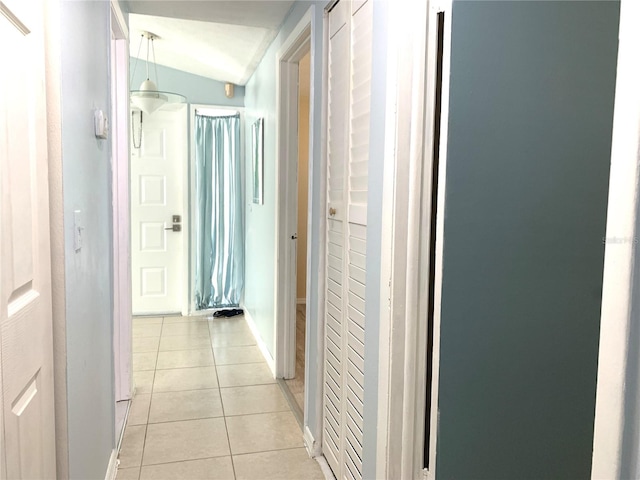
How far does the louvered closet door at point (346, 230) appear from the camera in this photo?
176 cm

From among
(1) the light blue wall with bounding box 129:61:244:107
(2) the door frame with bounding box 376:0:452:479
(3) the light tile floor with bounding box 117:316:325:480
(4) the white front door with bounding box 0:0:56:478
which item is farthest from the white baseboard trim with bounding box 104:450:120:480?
(1) the light blue wall with bounding box 129:61:244:107

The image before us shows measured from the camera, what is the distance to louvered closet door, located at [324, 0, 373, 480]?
5.79 ft

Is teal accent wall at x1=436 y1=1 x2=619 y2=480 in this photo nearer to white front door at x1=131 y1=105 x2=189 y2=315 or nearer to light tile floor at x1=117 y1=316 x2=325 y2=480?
light tile floor at x1=117 y1=316 x2=325 y2=480

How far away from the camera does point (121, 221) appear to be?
2.86m

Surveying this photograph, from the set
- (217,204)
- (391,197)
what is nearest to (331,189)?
(391,197)

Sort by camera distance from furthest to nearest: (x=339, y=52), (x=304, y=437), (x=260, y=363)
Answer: (x=260, y=363), (x=304, y=437), (x=339, y=52)

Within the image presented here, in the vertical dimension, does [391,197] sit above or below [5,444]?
above

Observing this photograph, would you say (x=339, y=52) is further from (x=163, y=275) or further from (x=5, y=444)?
(x=163, y=275)

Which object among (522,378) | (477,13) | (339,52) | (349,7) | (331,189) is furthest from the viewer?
(331,189)

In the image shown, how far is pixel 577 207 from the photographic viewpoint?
1609mm

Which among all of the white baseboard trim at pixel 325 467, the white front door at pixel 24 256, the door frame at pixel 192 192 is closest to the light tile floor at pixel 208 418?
the white baseboard trim at pixel 325 467

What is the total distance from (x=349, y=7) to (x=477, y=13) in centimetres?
59

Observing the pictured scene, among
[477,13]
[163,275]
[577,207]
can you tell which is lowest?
[163,275]

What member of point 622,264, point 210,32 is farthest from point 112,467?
point 210,32
